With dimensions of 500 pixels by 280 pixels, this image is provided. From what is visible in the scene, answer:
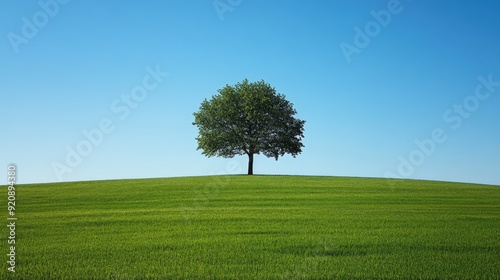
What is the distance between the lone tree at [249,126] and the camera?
5772 cm

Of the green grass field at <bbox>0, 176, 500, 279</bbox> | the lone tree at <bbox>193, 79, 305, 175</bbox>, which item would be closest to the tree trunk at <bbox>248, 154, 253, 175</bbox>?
the lone tree at <bbox>193, 79, 305, 175</bbox>

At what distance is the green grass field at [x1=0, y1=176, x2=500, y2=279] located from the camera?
38.6 ft

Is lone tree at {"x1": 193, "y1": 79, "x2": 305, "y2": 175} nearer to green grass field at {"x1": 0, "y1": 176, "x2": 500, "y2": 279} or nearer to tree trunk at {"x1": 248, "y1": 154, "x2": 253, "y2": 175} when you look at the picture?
tree trunk at {"x1": 248, "y1": 154, "x2": 253, "y2": 175}

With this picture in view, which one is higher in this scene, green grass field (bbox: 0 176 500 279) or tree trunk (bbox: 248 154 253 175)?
tree trunk (bbox: 248 154 253 175)

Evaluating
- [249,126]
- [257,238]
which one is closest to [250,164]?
[249,126]

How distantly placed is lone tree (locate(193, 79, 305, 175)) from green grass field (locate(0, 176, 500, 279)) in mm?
26946

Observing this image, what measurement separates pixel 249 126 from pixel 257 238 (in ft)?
142

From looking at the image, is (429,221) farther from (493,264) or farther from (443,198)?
(443,198)

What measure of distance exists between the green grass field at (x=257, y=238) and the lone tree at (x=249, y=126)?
26.9m

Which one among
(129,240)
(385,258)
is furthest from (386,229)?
(129,240)

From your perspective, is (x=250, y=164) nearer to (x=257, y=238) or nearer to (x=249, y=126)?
(x=249, y=126)

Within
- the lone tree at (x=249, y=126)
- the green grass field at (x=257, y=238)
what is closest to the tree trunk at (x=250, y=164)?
the lone tree at (x=249, y=126)

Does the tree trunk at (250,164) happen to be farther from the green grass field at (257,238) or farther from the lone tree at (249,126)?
the green grass field at (257,238)

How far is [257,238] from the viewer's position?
1580cm
